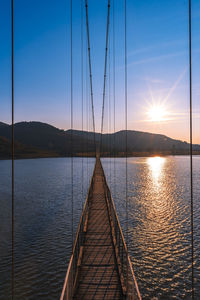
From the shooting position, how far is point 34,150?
99125 millimetres

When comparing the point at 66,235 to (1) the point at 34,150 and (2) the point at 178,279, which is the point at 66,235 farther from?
(1) the point at 34,150

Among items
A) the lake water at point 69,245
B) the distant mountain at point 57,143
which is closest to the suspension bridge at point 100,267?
the lake water at point 69,245

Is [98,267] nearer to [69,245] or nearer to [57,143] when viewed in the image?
[69,245]

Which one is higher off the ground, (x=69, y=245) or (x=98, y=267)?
(x=98, y=267)

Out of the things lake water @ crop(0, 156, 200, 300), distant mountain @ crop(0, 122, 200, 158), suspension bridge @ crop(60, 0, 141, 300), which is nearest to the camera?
suspension bridge @ crop(60, 0, 141, 300)

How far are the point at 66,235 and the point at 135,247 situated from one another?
3914 millimetres

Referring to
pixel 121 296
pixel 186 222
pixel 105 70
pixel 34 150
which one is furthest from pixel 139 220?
pixel 34 150

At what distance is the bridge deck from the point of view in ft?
16.9

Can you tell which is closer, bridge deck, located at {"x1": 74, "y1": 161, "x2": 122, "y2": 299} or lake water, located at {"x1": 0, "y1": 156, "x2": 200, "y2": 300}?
bridge deck, located at {"x1": 74, "y1": 161, "x2": 122, "y2": 299}

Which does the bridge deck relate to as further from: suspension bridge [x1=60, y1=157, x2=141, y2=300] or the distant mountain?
the distant mountain

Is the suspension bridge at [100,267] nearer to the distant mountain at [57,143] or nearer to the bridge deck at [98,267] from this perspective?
the bridge deck at [98,267]

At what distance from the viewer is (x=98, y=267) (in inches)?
239

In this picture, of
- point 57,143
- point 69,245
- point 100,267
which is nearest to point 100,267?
point 100,267

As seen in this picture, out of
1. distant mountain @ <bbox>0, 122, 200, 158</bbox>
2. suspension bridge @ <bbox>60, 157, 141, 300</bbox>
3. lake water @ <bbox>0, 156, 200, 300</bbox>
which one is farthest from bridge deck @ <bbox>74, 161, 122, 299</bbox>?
distant mountain @ <bbox>0, 122, 200, 158</bbox>
